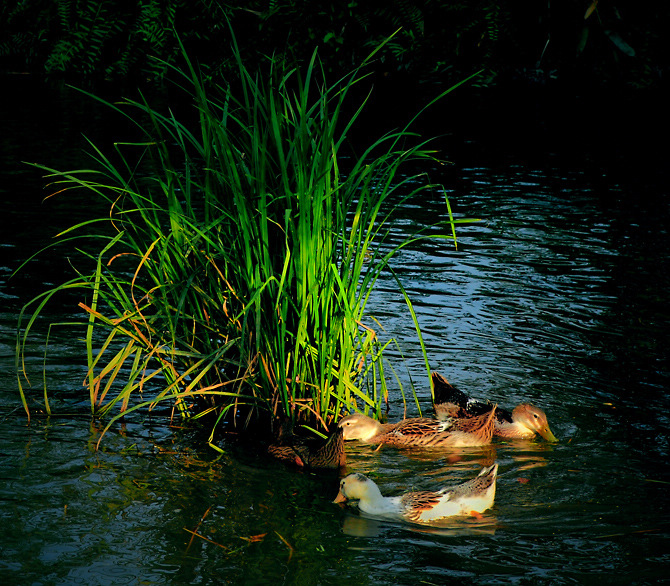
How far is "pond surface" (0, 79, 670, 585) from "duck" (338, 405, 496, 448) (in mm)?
74

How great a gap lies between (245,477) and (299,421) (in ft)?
2.39

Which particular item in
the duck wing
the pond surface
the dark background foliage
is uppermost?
the dark background foliage

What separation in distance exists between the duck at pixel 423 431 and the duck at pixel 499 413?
83 mm

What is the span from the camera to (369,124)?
19.0 meters

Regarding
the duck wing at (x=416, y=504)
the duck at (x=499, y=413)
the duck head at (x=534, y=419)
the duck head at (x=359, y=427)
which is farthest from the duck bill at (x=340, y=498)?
the duck head at (x=534, y=419)

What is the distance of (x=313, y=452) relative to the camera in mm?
5316

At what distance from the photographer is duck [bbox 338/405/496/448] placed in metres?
5.63

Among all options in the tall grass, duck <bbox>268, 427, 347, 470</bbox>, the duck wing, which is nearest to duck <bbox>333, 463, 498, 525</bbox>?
the duck wing

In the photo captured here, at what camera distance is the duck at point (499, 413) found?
5.75m

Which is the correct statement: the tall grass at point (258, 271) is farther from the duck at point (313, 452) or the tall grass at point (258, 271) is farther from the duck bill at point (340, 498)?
the duck bill at point (340, 498)

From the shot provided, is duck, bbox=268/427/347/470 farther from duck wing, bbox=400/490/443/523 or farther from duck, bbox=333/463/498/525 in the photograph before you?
duck wing, bbox=400/490/443/523

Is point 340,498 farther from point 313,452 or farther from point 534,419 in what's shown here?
point 534,419

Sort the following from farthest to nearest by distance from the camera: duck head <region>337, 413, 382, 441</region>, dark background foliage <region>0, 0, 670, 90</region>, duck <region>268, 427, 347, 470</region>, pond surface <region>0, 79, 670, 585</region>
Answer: dark background foliage <region>0, 0, 670, 90</region>, duck head <region>337, 413, 382, 441</region>, duck <region>268, 427, 347, 470</region>, pond surface <region>0, 79, 670, 585</region>

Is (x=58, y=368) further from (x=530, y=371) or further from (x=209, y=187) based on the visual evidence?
(x=530, y=371)
